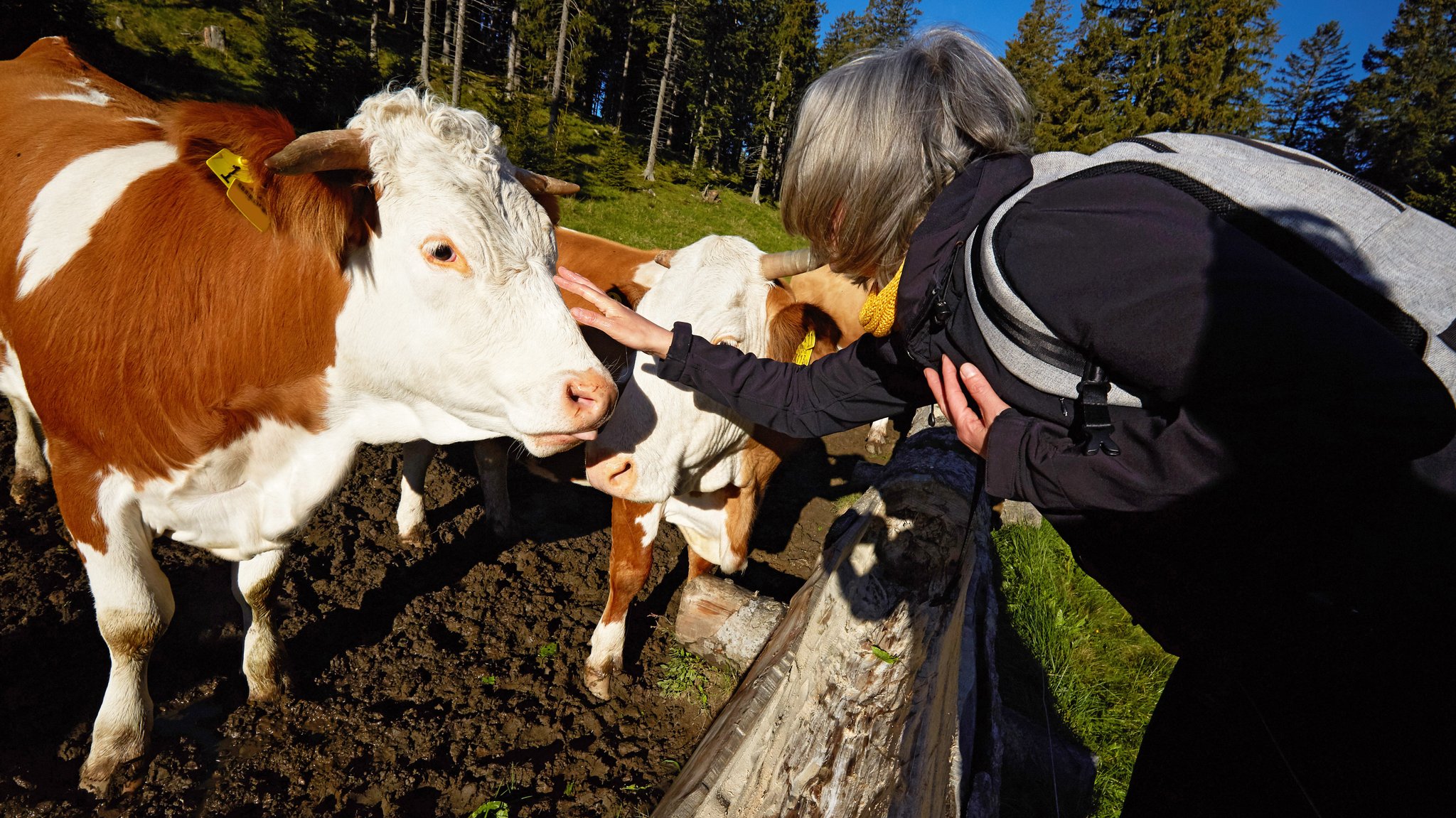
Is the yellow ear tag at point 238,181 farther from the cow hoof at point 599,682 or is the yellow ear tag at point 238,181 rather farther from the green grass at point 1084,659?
the green grass at point 1084,659

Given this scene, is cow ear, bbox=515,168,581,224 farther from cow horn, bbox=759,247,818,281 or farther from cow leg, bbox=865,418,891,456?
cow leg, bbox=865,418,891,456

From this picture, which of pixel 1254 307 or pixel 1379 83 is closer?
pixel 1254 307

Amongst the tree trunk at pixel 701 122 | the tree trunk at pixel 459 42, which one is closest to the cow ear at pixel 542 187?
the tree trunk at pixel 459 42

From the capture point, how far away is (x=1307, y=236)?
39.3 inches

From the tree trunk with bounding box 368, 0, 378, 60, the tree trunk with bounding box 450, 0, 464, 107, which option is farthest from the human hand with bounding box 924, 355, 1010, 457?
the tree trunk with bounding box 368, 0, 378, 60

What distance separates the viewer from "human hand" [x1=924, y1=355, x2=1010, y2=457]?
145 cm

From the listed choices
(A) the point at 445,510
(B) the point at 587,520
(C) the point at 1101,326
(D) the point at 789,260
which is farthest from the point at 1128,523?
(A) the point at 445,510

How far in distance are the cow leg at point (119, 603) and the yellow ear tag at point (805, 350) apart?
2467mm

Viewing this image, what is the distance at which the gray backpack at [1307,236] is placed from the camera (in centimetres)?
98

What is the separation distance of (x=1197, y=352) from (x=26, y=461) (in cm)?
515

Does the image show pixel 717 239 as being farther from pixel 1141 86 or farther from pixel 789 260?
pixel 1141 86

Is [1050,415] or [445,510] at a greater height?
[1050,415]

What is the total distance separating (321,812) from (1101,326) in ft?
9.40

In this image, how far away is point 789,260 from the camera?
294 cm
